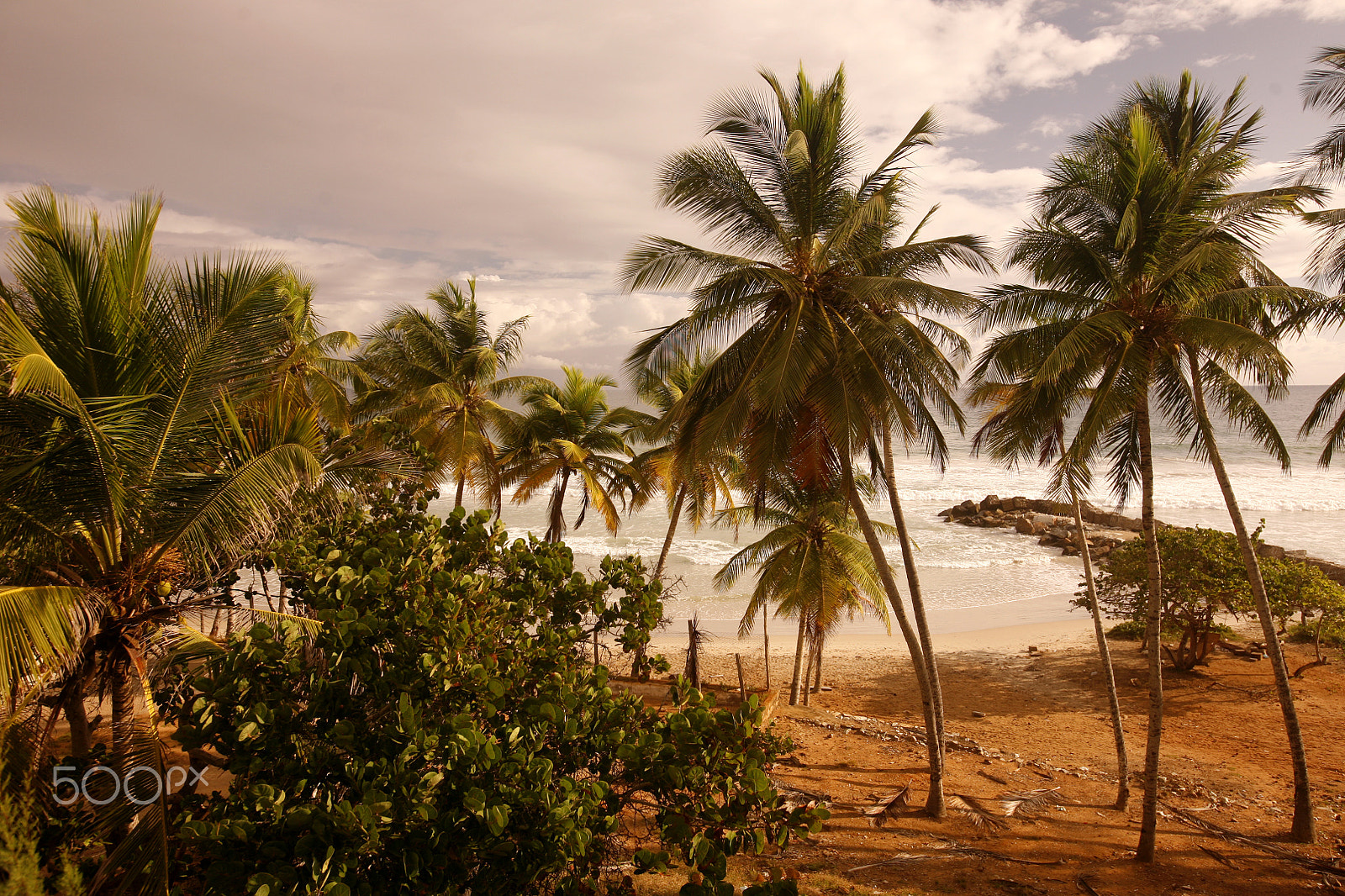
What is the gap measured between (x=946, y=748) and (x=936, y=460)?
19.8ft

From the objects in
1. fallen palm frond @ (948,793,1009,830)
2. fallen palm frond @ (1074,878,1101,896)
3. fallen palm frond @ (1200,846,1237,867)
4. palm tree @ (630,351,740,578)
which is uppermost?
palm tree @ (630,351,740,578)

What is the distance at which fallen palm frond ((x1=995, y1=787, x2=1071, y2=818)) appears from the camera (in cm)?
928

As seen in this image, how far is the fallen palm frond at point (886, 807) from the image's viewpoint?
28.9 feet

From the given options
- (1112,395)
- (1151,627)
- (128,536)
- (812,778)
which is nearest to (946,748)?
(812,778)

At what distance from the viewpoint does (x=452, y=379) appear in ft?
51.8

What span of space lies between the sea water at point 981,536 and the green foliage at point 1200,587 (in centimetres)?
479

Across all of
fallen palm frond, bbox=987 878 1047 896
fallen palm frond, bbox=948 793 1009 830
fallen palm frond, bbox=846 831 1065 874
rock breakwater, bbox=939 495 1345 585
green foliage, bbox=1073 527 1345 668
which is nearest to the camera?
fallen palm frond, bbox=987 878 1047 896

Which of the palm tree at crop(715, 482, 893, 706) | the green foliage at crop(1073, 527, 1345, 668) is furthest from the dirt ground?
the palm tree at crop(715, 482, 893, 706)

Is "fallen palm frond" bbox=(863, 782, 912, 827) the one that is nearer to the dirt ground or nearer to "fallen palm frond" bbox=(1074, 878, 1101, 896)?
the dirt ground

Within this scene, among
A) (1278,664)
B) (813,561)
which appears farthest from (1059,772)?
(813,561)

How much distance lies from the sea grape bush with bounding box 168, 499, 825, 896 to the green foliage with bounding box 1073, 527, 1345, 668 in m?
14.7

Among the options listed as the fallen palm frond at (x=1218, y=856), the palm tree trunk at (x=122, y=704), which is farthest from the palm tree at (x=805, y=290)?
the palm tree trunk at (x=122, y=704)

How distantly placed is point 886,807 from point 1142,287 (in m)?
7.51

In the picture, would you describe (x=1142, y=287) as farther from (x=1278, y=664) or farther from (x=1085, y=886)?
(x=1085, y=886)
